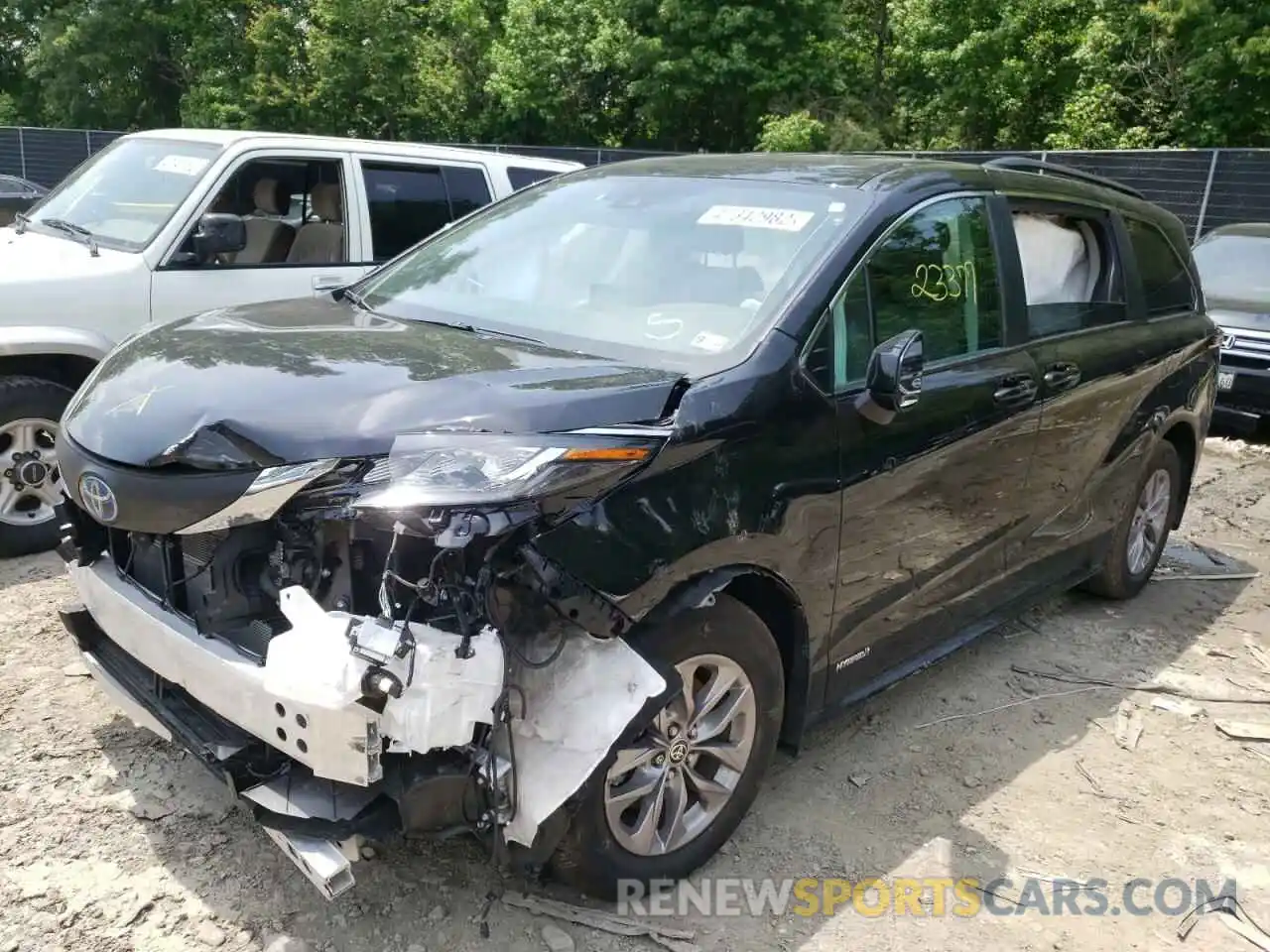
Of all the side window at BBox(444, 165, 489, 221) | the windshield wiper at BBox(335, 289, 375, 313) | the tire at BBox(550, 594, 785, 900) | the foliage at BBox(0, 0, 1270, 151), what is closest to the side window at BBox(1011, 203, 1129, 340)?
the tire at BBox(550, 594, 785, 900)

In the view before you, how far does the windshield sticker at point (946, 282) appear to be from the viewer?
354 centimetres

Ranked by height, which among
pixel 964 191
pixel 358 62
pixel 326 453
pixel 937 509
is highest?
pixel 358 62

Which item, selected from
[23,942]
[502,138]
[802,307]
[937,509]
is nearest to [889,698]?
[937,509]

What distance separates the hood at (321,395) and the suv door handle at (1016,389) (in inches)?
57.3

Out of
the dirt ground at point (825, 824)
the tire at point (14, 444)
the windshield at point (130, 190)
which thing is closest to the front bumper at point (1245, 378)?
the dirt ground at point (825, 824)

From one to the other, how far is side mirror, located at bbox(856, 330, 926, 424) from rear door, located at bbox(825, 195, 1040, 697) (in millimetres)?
55

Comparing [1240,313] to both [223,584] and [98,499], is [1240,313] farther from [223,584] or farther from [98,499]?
[98,499]

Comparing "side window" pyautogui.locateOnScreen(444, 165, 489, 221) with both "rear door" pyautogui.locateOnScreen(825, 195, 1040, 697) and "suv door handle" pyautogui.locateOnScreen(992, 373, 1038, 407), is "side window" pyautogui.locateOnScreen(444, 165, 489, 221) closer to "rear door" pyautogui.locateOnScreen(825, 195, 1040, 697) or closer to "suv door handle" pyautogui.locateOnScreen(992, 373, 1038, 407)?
"rear door" pyautogui.locateOnScreen(825, 195, 1040, 697)

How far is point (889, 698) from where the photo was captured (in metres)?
4.30

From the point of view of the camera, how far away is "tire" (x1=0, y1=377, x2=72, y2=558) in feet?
15.8

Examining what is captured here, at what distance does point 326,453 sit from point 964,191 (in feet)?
8.11

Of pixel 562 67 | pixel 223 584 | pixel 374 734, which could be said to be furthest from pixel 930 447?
pixel 562 67

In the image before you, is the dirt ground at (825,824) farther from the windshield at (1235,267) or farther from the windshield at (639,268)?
the windshield at (1235,267)

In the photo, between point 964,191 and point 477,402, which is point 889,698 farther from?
point 477,402
